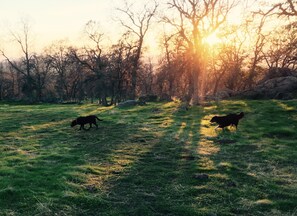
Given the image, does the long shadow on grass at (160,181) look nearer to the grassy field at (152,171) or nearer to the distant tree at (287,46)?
the grassy field at (152,171)

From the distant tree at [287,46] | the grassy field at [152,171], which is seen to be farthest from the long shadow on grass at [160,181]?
the distant tree at [287,46]

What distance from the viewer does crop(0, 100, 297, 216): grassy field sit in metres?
10.1

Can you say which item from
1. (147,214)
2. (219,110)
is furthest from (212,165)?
(219,110)

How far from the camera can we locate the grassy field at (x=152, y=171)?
1007 centimetres

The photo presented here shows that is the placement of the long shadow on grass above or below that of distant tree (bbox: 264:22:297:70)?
below

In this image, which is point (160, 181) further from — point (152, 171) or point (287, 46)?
point (287, 46)

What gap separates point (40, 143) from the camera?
1983cm

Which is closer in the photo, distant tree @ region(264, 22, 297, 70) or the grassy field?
the grassy field

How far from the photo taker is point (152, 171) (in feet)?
45.1

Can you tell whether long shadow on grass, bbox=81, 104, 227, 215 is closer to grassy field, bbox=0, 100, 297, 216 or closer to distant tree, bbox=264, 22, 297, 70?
grassy field, bbox=0, 100, 297, 216

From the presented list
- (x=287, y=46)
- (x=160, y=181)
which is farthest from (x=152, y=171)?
(x=287, y=46)

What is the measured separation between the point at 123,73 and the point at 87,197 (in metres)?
51.7

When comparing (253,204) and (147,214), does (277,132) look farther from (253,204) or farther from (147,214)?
(147,214)

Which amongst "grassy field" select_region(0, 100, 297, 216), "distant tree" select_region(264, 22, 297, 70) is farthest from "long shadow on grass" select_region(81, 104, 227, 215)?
"distant tree" select_region(264, 22, 297, 70)
